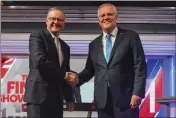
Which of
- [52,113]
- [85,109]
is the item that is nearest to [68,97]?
[52,113]

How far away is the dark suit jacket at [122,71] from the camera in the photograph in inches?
120

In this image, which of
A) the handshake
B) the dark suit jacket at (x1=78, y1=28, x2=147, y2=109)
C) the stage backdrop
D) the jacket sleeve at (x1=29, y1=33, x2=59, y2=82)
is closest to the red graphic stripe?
the stage backdrop

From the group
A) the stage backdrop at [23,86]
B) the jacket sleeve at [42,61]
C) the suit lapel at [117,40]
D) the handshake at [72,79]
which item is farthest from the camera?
the stage backdrop at [23,86]

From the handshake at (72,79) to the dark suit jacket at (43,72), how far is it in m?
0.05

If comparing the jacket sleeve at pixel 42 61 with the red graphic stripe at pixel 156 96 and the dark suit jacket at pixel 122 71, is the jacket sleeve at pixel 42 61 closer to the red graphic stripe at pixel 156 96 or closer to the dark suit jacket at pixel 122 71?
the dark suit jacket at pixel 122 71

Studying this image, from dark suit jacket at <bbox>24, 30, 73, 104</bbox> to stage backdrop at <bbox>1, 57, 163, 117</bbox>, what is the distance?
281cm

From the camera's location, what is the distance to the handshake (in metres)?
3.22

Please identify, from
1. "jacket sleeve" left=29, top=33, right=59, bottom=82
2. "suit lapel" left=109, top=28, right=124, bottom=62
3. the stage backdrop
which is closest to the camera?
"jacket sleeve" left=29, top=33, right=59, bottom=82

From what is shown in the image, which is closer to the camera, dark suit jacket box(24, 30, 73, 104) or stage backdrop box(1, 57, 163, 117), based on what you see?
dark suit jacket box(24, 30, 73, 104)

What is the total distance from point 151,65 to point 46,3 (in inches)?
81.4

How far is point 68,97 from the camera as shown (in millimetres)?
3299

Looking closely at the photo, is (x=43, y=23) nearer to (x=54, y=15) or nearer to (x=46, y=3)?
(x=46, y=3)

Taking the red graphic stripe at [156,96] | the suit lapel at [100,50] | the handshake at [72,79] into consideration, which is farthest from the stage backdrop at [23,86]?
the suit lapel at [100,50]

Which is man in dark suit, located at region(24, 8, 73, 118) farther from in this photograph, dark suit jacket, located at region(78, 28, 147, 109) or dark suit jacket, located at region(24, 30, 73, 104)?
dark suit jacket, located at region(78, 28, 147, 109)
